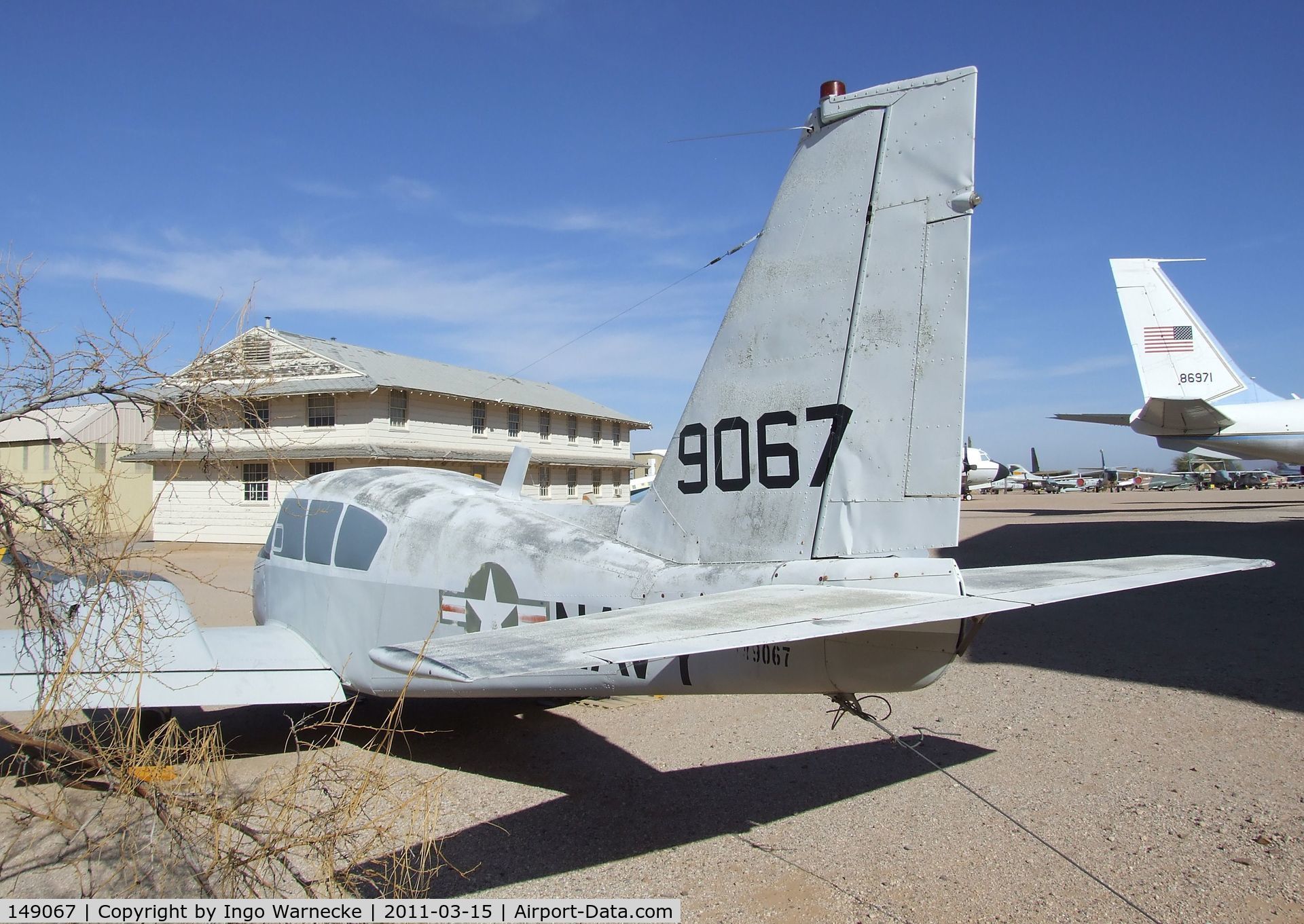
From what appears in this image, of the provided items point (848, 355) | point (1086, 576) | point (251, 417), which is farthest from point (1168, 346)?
point (251, 417)

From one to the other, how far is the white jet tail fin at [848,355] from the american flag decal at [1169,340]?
71.8 ft

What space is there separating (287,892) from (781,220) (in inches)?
183

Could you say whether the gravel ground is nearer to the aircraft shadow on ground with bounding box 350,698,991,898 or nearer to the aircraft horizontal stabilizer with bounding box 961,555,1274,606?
the aircraft shadow on ground with bounding box 350,698,991,898

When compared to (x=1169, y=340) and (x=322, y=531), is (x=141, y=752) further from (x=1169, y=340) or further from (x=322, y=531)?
(x=1169, y=340)

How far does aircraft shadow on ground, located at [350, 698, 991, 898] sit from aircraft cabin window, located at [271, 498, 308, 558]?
7.01 feet

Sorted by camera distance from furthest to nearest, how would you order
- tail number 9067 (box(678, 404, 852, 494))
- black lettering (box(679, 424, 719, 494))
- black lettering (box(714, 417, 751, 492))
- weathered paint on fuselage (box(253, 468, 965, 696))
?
black lettering (box(679, 424, 719, 494))
black lettering (box(714, 417, 751, 492))
tail number 9067 (box(678, 404, 852, 494))
weathered paint on fuselage (box(253, 468, 965, 696))

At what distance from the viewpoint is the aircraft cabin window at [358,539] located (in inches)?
255

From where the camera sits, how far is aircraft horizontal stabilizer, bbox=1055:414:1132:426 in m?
26.0

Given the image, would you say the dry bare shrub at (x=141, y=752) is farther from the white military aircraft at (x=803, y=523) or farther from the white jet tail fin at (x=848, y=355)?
the white jet tail fin at (x=848, y=355)

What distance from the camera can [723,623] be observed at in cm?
317

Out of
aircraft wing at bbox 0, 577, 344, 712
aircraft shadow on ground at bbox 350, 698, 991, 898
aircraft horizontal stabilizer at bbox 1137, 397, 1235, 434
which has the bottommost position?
aircraft shadow on ground at bbox 350, 698, 991, 898

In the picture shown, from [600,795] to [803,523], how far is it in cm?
257

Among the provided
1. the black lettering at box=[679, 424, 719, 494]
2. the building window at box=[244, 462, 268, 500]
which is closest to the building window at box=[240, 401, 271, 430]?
the black lettering at box=[679, 424, 719, 494]

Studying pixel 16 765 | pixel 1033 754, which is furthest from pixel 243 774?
pixel 1033 754
